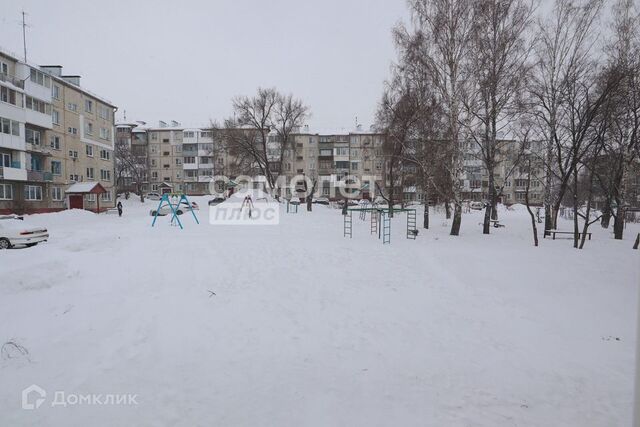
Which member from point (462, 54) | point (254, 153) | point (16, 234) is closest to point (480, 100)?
point (462, 54)

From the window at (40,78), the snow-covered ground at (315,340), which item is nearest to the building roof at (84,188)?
the window at (40,78)

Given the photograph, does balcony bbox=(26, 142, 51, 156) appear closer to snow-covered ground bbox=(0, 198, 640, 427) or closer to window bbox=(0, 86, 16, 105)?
window bbox=(0, 86, 16, 105)

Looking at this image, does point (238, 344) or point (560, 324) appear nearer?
point (238, 344)

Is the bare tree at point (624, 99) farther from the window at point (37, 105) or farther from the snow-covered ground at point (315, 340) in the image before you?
the window at point (37, 105)

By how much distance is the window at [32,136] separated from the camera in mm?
31484

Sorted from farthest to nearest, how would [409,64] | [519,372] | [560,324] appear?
1. [409,64]
2. [560,324]
3. [519,372]

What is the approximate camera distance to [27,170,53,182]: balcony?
99.3 feet

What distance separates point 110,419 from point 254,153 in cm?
3703

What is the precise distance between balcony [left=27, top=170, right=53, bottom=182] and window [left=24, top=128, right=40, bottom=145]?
304 cm

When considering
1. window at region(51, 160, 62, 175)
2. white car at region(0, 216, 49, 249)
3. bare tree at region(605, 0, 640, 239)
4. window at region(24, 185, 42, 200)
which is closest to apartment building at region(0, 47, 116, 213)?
window at region(24, 185, 42, 200)

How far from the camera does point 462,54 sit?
57.0 feet

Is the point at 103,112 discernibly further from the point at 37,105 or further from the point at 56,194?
the point at 56,194

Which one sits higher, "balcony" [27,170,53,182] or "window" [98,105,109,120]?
"window" [98,105,109,120]

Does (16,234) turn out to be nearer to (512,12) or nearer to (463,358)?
(463,358)
